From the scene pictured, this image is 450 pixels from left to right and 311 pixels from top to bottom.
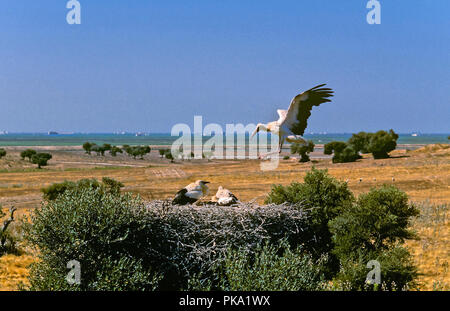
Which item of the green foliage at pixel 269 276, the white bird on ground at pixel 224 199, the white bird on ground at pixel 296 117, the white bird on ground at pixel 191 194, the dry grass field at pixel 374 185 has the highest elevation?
the white bird on ground at pixel 296 117

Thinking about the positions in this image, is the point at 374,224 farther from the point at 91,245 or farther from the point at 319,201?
the point at 91,245

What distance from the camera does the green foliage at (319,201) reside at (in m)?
11.5

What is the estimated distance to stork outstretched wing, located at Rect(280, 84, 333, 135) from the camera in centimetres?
757

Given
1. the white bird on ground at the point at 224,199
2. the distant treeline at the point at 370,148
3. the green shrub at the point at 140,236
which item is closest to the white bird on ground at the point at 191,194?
the white bird on ground at the point at 224,199

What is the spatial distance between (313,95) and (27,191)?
34.1m

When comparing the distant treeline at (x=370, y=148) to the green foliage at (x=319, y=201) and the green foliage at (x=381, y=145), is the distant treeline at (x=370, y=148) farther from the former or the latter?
the green foliage at (x=319, y=201)

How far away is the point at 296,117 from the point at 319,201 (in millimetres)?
4895

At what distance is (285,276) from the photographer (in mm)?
8391

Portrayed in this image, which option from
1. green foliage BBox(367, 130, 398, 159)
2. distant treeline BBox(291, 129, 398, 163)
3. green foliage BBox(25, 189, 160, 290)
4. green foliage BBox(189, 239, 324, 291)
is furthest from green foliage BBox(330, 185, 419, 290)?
green foliage BBox(367, 130, 398, 159)

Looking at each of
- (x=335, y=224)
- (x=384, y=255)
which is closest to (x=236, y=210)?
(x=335, y=224)

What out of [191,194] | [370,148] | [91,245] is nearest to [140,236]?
[91,245]

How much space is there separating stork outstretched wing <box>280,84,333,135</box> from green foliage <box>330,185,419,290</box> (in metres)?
4.15

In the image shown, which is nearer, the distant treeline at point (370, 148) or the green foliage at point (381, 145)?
the distant treeline at point (370, 148)
